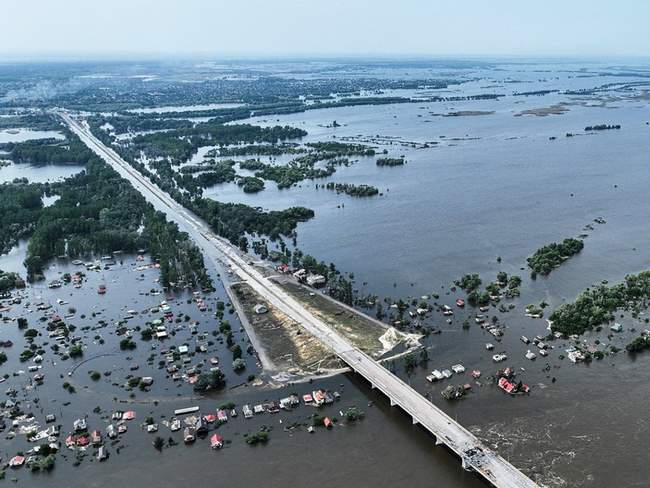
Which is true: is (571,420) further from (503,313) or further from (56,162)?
(56,162)

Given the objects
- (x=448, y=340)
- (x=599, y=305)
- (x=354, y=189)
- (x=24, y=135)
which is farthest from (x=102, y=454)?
(x=24, y=135)

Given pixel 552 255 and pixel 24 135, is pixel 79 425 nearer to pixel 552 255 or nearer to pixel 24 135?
pixel 552 255

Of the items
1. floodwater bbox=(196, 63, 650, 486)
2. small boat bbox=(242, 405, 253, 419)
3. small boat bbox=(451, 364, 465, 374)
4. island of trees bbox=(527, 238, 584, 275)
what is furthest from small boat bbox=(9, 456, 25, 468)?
island of trees bbox=(527, 238, 584, 275)

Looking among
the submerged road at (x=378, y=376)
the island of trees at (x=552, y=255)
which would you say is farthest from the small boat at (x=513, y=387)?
the island of trees at (x=552, y=255)

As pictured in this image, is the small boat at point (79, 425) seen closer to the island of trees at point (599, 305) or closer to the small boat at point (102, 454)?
the small boat at point (102, 454)

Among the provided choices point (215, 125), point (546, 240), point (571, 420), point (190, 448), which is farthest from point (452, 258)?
point (215, 125)
